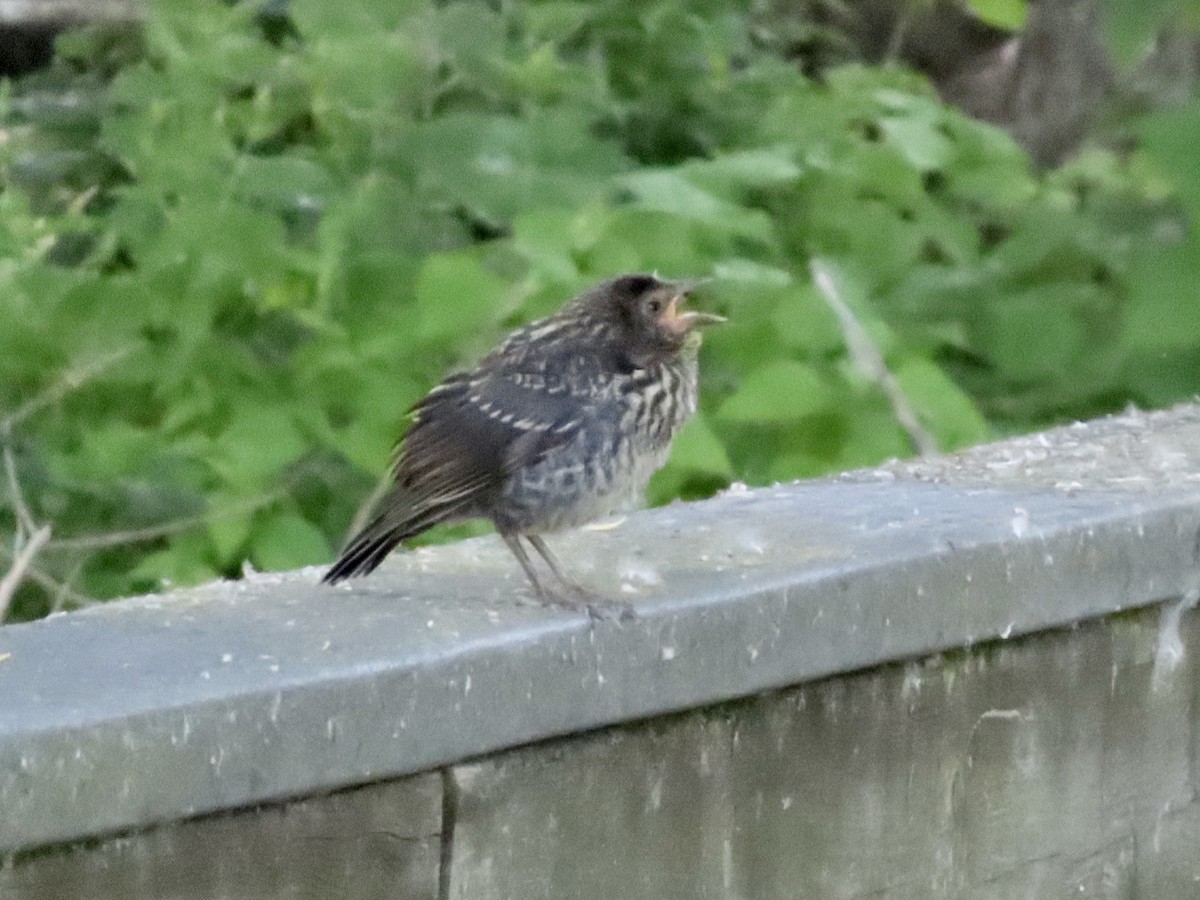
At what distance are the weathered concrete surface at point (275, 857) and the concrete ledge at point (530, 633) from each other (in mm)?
38

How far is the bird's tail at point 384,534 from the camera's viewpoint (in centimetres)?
313

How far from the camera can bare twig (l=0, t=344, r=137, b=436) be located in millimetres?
4715

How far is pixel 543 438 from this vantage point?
10.5 feet

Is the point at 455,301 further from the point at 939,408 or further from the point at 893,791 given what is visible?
the point at 893,791

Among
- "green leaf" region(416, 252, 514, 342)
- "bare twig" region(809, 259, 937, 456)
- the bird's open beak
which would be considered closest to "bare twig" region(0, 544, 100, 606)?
"green leaf" region(416, 252, 514, 342)

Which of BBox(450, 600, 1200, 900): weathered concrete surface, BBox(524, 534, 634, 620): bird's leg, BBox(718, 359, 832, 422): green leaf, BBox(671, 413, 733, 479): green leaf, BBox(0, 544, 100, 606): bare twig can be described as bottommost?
BBox(0, 544, 100, 606): bare twig

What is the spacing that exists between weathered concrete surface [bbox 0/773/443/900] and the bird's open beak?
3.22 feet

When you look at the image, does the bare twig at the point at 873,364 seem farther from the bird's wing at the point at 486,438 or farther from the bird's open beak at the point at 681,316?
the bird's wing at the point at 486,438

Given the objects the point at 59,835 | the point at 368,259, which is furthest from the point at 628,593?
the point at 368,259

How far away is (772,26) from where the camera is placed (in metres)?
8.61

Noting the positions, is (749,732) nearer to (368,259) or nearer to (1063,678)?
(1063,678)

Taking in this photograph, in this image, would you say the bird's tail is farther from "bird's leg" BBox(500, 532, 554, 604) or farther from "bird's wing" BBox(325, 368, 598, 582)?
"bird's leg" BBox(500, 532, 554, 604)

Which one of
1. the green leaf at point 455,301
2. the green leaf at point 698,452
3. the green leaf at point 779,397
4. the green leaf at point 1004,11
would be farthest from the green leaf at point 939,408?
the green leaf at point 1004,11

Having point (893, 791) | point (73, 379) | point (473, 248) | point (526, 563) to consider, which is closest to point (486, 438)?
point (526, 563)
